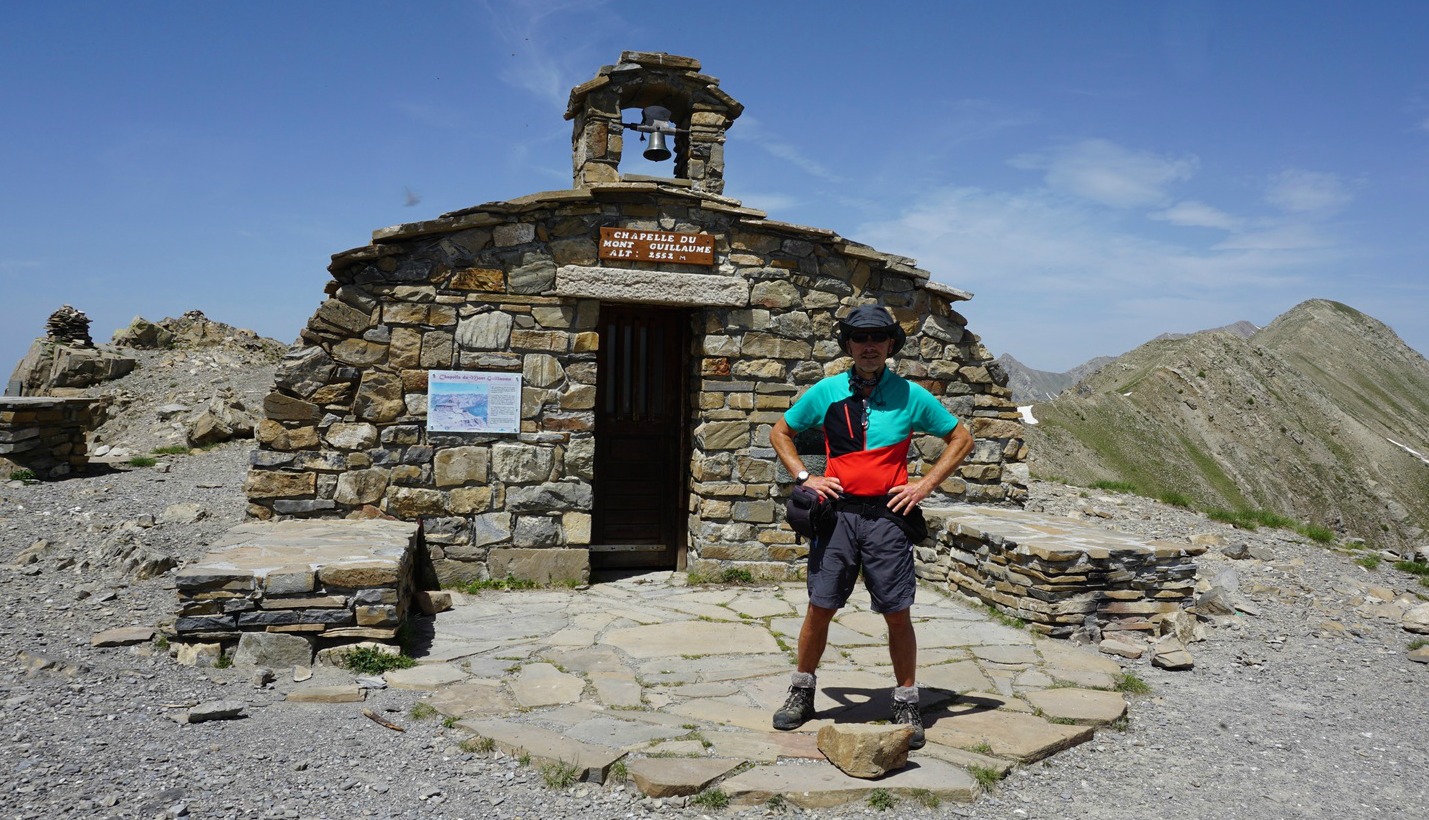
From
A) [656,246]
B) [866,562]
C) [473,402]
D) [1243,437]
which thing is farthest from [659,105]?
[1243,437]

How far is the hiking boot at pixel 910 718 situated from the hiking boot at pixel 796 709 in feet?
1.27

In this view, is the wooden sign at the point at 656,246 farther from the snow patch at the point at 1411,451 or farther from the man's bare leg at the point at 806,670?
the snow patch at the point at 1411,451

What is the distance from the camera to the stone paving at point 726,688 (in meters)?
3.54

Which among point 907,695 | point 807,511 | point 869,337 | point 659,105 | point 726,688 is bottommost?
point 726,688

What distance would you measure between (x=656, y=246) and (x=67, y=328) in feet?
56.1

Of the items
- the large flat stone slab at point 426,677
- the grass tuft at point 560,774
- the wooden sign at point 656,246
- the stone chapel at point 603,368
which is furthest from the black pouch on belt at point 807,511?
the wooden sign at point 656,246

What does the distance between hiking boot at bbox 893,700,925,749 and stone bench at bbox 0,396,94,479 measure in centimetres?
1116

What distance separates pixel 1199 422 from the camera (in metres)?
34.2

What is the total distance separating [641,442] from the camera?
8.12 meters

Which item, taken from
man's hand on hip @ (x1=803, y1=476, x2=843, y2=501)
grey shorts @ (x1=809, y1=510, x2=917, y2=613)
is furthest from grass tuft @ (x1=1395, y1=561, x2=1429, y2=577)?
man's hand on hip @ (x1=803, y1=476, x2=843, y2=501)

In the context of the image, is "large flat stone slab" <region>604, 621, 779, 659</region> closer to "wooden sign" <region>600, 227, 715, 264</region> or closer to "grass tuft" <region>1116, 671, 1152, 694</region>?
"grass tuft" <region>1116, 671, 1152, 694</region>

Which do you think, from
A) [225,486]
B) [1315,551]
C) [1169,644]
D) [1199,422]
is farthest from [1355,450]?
[225,486]

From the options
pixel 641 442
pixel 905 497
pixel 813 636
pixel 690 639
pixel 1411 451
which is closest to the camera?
pixel 905 497

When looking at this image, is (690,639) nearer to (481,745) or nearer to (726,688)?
(726,688)
